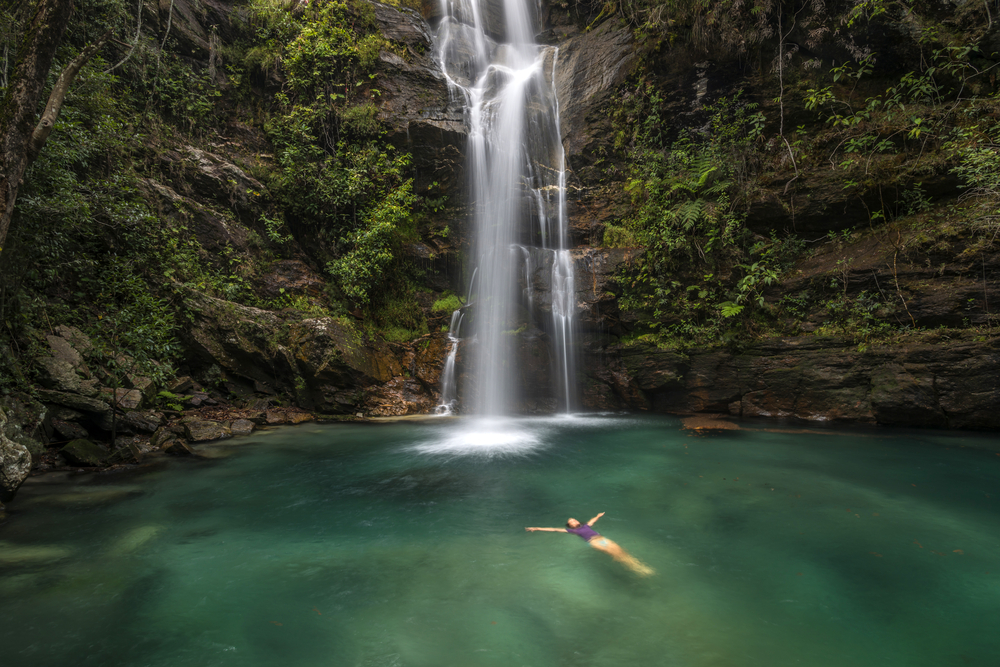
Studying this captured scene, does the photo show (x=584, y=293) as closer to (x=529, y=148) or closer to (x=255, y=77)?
(x=529, y=148)

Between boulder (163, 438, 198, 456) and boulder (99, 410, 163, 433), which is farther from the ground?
boulder (99, 410, 163, 433)

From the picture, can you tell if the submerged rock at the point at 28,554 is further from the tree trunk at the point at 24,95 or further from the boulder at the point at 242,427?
the boulder at the point at 242,427

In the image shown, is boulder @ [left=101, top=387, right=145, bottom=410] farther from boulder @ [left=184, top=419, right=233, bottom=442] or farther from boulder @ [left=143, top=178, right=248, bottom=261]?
boulder @ [left=143, top=178, right=248, bottom=261]

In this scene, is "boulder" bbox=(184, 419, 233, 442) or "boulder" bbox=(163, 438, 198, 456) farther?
"boulder" bbox=(184, 419, 233, 442)

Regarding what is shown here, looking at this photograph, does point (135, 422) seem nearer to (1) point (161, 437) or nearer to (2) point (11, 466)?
(1) point (161, 437)

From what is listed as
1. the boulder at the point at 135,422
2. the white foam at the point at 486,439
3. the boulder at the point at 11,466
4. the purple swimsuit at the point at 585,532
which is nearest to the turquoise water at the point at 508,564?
the purple swimsuit at the point at 585,532

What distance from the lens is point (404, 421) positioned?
10516 millimetres

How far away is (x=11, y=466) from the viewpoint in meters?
4.83

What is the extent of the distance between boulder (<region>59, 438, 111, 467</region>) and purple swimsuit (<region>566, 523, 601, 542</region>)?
22.6 feet

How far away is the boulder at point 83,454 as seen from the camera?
6.45m

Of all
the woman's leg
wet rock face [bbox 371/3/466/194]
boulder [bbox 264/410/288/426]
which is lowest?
the woman's leg

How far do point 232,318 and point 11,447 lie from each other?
5519mm

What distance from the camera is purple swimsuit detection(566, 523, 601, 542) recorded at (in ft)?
15.3

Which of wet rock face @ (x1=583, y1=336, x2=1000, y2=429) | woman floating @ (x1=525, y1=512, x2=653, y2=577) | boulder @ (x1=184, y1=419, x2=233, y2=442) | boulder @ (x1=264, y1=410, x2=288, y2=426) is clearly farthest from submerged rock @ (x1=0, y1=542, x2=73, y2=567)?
wet rock face @ (x1=583, y1=336, x2=1000, y2=429)
